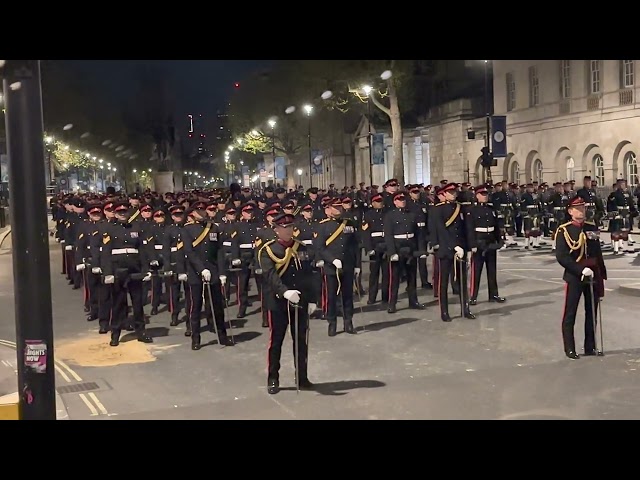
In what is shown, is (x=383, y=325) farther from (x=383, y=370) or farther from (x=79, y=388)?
→ (x=79, y=388)

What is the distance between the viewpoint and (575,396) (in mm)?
8492

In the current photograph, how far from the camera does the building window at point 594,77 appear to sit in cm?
3684

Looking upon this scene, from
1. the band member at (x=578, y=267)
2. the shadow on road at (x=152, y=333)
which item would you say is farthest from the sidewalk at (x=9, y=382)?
the band member at (x=578, y=267)

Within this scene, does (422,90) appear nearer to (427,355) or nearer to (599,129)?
(599,129)

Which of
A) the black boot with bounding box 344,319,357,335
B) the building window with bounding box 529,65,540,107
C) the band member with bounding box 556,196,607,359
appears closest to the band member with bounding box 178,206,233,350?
the black boot with bounding box 344,319,357,335

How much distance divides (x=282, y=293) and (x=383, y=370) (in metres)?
2.02

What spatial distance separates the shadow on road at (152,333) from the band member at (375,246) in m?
4.08

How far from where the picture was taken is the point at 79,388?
31.8 ft

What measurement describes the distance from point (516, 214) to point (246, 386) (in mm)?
19037

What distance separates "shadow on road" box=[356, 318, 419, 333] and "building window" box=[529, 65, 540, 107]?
31508 millimetres

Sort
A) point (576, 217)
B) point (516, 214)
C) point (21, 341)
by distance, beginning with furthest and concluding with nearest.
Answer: point (516, 214) → point (576, 217) → point (21, 341)

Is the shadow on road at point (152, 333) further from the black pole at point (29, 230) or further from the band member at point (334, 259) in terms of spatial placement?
the black pole at point (29, 230)
